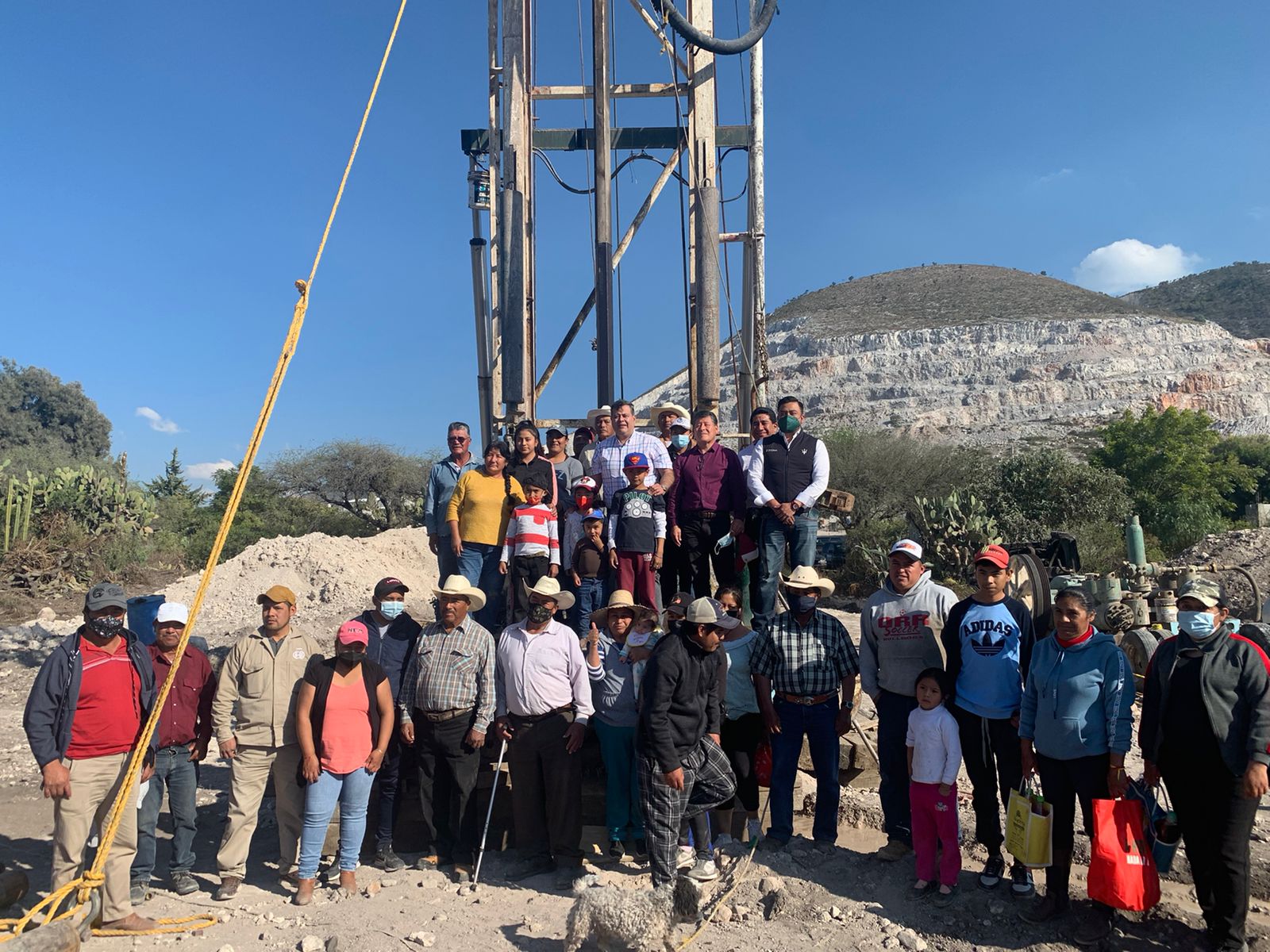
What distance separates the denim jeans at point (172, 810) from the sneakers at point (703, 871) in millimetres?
2943

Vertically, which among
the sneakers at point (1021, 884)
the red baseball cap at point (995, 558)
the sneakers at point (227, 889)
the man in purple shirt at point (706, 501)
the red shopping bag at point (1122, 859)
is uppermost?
the man in purple shirt at point (706, 501)

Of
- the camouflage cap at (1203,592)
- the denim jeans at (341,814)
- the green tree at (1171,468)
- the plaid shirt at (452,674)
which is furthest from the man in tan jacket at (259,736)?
the green tree at (1171,468)

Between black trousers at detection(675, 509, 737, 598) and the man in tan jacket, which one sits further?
black trousers at detection(675, 509, 737, 598)

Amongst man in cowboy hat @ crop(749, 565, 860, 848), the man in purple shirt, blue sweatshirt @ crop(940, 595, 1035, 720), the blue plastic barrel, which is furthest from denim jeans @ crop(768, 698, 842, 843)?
the blue plastic barrel

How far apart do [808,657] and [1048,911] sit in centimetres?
175

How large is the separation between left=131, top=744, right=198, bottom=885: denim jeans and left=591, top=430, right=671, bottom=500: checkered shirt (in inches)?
131

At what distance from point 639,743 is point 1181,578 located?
9.47 metres

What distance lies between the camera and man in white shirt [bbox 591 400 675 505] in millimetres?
6781

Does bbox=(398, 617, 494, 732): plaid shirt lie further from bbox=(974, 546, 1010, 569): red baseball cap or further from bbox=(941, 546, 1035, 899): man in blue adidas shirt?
bbox=(974, 546, 1010, 569): red baseball cap

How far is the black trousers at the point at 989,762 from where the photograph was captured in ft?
16.0

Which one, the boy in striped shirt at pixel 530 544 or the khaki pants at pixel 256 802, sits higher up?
the boy in striped shirt at pixel 530 544

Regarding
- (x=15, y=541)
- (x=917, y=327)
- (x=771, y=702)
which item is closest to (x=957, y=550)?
(x=771, y=702)

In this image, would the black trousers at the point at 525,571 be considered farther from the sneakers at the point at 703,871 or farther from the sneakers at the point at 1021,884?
the sneakers at the point at 1021,884

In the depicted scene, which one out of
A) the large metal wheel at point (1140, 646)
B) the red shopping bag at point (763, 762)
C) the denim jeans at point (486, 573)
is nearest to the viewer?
the red shopping bag at point (763, 762)
